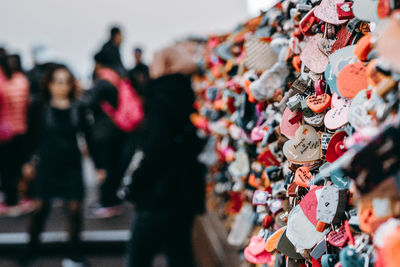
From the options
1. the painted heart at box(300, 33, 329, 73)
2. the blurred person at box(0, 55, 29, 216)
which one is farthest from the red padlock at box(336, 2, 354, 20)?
the blurred person at box(0, 55, 29, 216)

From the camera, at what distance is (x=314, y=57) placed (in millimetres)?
905

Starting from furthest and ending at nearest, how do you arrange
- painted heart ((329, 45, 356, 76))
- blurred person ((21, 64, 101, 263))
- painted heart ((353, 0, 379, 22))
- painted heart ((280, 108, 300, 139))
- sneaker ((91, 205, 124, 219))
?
sneaker ((91, 205, 124, 219)) → blurred person ((21, 64, 101, 263)) → painted heart ((280, 108, 300, 139)) → painted heart ((329, 45, 356, 76)) → painted heart ((353, 0, 379, 22))

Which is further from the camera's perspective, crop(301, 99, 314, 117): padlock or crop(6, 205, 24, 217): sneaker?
crop(6, 205, 24, 217): sneaker

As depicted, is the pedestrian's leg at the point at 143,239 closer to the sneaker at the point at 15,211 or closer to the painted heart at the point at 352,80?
the painted heart at the point at 352,80

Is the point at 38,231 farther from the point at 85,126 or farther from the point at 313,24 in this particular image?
the point at 313,24

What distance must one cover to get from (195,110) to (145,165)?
0.45m

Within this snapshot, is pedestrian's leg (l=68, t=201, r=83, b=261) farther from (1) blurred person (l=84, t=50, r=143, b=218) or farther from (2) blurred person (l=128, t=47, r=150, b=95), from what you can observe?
(2) blurred person (l=128, t=47, r=150, b=95)

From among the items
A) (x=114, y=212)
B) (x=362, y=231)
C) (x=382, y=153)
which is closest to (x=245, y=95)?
(x=362, y=231)

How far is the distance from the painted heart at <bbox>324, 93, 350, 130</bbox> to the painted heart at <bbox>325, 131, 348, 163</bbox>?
0.02 m

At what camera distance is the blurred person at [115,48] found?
4.09m

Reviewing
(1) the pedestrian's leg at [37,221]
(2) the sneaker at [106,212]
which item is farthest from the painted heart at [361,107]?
(2) the sneaker at [106,212]

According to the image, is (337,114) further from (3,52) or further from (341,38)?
(3,52)

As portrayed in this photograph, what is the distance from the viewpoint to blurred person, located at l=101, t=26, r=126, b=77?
4.09 metres

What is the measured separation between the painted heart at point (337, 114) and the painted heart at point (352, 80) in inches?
1.4
